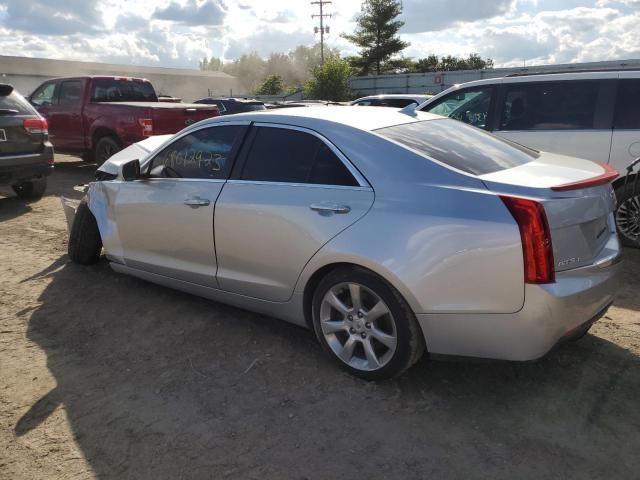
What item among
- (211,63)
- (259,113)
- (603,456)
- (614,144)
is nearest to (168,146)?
(259,113)

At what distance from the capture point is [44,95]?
11391mm

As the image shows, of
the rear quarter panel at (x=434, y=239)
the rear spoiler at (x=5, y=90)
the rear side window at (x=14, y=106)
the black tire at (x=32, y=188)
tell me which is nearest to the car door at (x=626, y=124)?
the rear quarter panel at (x=434, y=239)

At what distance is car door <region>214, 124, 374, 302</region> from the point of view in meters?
3.15

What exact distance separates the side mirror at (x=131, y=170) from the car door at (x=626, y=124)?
469 centimetres

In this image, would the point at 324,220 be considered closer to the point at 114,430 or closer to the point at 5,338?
the point at 114,430

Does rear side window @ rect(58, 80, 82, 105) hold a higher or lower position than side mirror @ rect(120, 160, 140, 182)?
higher

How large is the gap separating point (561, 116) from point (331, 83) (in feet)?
120

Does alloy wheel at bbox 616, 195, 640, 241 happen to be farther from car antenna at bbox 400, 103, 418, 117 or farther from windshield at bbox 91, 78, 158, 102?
windshield at bbox 91, 78, 158, 102

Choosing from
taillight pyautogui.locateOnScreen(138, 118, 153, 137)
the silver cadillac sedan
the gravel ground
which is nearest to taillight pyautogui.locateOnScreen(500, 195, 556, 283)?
the silver cadillac sedan

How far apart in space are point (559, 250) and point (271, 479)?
1752mm

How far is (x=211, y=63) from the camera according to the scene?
129 metres

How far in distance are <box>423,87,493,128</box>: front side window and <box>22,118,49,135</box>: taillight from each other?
543 cm

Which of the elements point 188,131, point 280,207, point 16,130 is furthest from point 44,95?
point 280,207

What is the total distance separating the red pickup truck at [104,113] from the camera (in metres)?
9.20
